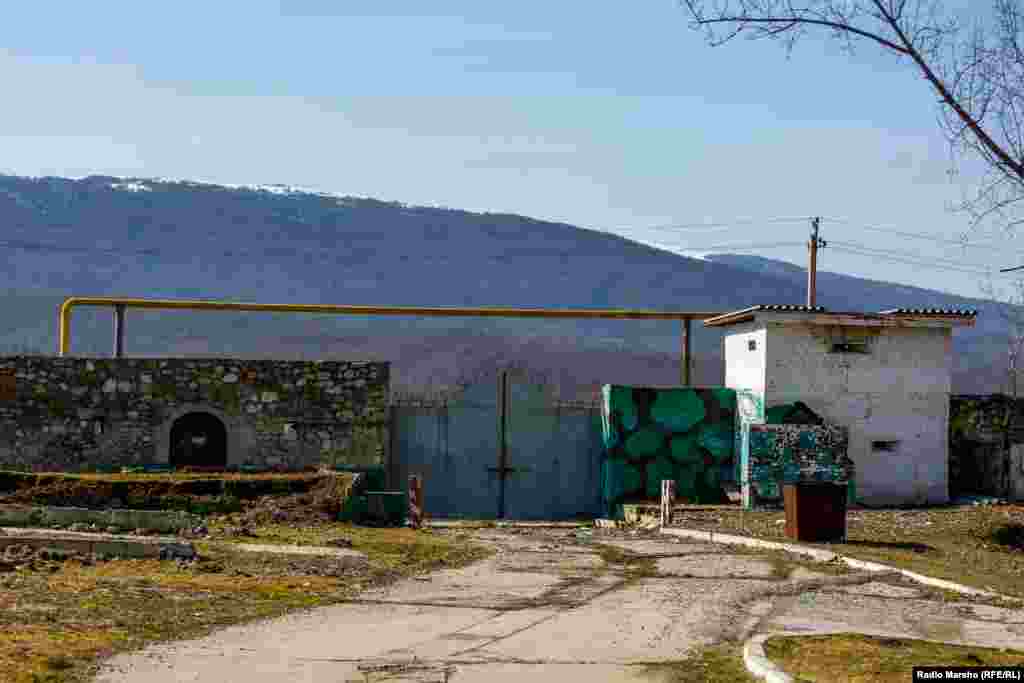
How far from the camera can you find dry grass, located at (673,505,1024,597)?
59.2ft

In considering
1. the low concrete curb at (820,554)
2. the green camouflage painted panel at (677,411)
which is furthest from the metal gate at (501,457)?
the low concrete curb at (820,554)

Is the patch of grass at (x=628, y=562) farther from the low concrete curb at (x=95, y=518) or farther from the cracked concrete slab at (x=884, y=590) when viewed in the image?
the low concrete curb at (x=95, y=518)

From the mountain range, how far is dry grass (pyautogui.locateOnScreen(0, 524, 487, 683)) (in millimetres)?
53462

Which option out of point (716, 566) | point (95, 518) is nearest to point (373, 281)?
point (95, 518)

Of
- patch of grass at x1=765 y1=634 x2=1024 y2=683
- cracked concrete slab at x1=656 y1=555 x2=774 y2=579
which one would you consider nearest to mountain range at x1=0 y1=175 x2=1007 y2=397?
cracked concrete slab at x1=656 y1=555 x2=774 y2=579

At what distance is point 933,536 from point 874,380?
727 cm

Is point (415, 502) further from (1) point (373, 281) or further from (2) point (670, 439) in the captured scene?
(1) point (373, 281)

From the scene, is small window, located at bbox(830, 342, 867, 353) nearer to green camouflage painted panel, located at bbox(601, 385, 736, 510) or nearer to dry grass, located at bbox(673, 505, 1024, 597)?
green camouflage painted panel, located at bbox(601, 385, 736, 510)

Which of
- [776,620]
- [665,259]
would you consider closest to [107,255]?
[665,259]

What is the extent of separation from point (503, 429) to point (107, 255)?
115m

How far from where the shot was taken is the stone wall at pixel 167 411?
94.5ft

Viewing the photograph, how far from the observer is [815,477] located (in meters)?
27.9

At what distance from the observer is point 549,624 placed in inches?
500

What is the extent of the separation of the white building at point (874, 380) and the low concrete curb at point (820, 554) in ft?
19.8
